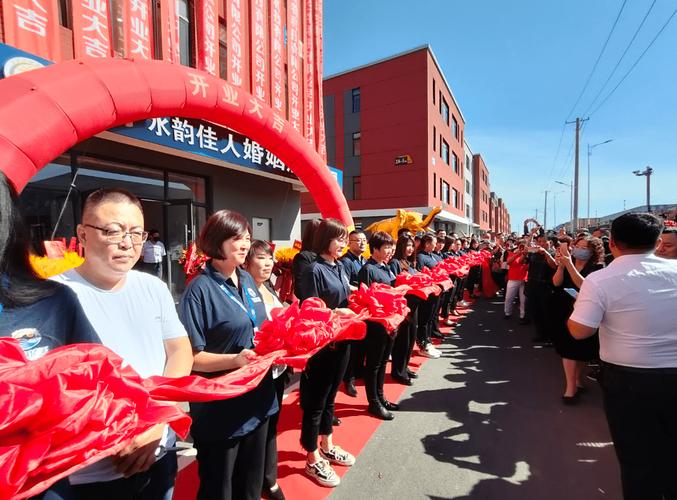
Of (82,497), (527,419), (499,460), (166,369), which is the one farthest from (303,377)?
(527,419)

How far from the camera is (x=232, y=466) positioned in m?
1.52

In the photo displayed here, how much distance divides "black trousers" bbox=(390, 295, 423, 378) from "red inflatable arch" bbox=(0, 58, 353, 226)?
3237 millimetres

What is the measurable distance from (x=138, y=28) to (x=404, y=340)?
624 cm

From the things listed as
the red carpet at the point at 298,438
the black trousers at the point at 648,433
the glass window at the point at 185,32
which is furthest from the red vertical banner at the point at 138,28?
the black trousers at the point at 648,433

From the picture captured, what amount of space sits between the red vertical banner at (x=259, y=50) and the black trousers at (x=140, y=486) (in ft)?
25.2

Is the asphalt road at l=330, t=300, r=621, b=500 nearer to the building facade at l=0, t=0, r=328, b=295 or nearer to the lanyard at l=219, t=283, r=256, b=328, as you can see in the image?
the lanyard at l=219, t=283, r=256, b=328

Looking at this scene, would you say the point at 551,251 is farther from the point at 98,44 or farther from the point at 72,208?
the point at 72,208

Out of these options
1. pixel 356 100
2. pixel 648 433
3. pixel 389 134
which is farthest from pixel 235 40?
pixel 356 100

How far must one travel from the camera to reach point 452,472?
2314mm

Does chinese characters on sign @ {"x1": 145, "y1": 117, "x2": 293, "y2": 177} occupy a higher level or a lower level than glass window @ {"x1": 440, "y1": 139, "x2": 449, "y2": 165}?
lower

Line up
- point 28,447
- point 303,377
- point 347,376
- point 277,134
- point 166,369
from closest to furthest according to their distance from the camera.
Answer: point 28,447
point 166,369
point 303,377
point 347,376
point 277,134

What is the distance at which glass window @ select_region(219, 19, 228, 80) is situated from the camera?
7378 mm

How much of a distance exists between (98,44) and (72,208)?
2.67 meters

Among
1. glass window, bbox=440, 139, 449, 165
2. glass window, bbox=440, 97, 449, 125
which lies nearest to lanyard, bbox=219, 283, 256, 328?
glass window, bbox=440, 139, 449, 165
